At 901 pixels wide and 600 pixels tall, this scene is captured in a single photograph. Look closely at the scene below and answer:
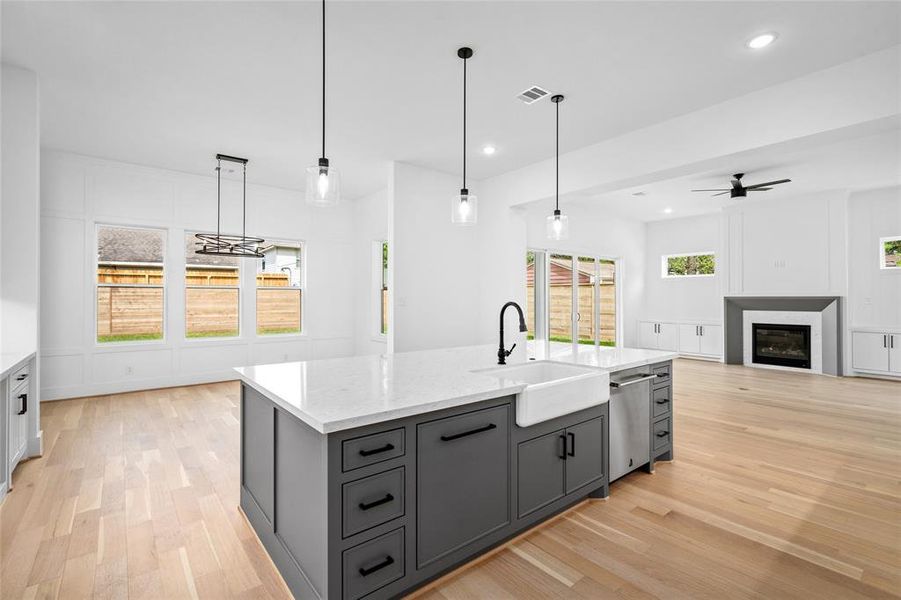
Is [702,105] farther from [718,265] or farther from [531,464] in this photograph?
[718,265]

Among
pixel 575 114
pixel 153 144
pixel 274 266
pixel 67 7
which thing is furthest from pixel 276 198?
pixel 575 114

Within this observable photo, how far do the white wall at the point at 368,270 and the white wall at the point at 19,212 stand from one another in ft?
13.6

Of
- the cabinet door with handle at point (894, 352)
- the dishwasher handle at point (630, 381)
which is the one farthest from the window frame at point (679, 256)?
the dishwasher handle at point (630, 381)

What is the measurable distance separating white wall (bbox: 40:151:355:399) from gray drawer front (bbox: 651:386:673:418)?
5342 mm

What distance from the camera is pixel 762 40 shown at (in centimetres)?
292

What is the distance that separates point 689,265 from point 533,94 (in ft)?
22.8

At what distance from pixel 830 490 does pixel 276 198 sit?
7.22m

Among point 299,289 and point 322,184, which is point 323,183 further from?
point 299,289

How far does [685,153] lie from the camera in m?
4.10

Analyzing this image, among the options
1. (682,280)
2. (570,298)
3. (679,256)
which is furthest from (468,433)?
(679,256)

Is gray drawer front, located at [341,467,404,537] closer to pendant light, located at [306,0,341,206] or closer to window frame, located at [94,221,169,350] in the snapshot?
pendant light, located at [306,0,341,206]

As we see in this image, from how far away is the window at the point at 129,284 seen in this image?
224 inches

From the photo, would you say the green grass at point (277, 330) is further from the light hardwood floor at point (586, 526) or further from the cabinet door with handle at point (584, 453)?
the cabinet door with handle at point (584, 453)

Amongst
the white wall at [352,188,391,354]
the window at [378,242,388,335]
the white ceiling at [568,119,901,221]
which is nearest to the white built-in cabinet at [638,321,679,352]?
the white ceiling at [568,119,901,221]
